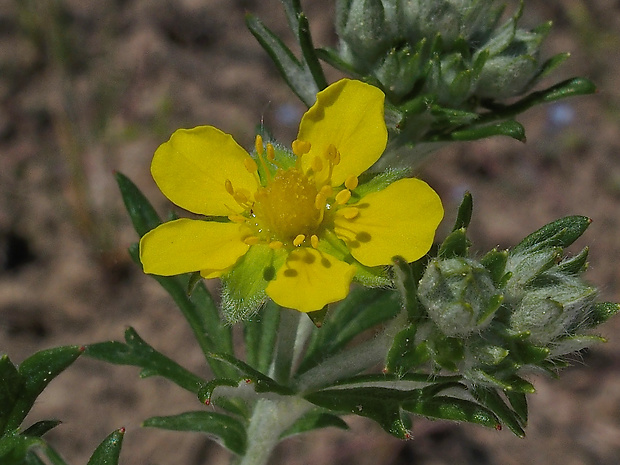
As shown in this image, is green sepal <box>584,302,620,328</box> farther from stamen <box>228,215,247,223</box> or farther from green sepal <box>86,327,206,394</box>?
green sepal <box>86,327,206,394</box>

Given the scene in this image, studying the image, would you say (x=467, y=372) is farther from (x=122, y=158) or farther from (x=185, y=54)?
(x=185, y=54)

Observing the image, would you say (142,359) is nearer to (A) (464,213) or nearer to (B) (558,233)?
(A) (464,213)

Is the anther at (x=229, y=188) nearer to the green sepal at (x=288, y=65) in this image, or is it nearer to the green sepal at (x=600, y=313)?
the green sepal at (x=288, y=65)

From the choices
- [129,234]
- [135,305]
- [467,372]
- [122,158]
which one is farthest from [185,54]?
[467,372]

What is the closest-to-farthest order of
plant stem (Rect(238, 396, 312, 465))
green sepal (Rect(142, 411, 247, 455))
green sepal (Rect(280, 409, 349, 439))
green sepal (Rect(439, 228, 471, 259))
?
1. green sepal (Rect(439, 228, 471, 259))
2. green sepal (Rect(142, 411, 247, 455))
3. green sepal (Rect(280, 409, 349, 439))
4. plant stem (Rect(238, 396, 312, 465))

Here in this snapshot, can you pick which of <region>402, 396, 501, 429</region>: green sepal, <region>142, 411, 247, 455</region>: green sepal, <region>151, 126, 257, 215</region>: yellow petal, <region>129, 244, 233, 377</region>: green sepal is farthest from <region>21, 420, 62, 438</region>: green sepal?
<region>402, 396, 501, 429</region>: green sepal

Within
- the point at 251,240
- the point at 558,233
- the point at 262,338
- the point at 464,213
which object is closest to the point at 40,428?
the point at 251,240
